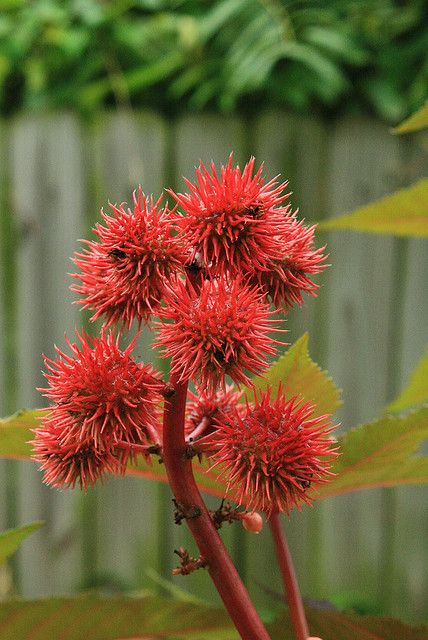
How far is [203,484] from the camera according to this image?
0.68 m

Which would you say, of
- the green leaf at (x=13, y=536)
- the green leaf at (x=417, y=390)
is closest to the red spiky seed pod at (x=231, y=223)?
the green leaf at (x=13, y=536)

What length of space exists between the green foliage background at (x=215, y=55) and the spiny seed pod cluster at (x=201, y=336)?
1.76 meters

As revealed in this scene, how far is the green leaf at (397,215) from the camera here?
0.82 meters

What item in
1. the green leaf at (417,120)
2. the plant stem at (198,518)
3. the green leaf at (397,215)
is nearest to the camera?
the plant stem at (198,518)

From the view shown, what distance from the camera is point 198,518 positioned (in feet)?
1.51

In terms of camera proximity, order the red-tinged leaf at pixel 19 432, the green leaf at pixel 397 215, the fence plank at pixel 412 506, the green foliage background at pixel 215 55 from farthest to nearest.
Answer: the fence plank at pixel 412 506 → the green foliage background at pixel 215 55 → the green leaf at pixel 397 215 → the red-tinged leaf at pixel 19 432

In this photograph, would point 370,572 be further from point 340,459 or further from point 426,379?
point 340,459

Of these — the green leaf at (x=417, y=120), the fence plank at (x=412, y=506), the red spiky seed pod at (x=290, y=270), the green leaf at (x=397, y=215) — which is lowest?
the fence plank at (x=412, y=506)

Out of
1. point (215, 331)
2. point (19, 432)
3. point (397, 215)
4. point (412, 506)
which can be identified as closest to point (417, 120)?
point (397, 215)

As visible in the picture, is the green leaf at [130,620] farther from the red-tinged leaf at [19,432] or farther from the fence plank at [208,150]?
the fence plank at [208,150]

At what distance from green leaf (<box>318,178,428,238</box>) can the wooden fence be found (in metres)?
1.49

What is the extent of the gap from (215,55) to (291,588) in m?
2.08

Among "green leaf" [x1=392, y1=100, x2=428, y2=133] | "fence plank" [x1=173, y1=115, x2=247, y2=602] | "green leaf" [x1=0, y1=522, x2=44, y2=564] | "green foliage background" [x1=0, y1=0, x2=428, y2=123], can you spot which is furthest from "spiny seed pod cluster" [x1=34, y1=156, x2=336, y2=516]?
"fence plank" [x1=173, y1=115, x2=247, y2=602]

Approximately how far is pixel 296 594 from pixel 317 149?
1.97 metres
